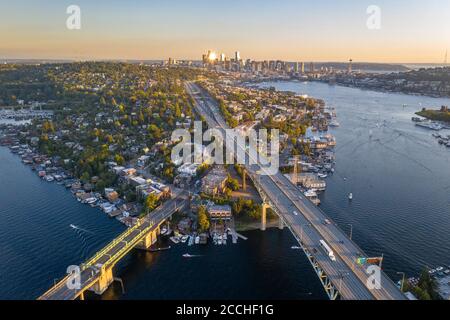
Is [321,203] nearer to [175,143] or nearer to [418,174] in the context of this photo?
[418,174]

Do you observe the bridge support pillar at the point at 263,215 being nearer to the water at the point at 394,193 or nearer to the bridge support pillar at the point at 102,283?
the water at the point at 394,193

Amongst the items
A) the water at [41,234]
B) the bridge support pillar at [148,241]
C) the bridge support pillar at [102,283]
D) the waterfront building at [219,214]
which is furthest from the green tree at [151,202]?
the bridge support pillar at [102,283]

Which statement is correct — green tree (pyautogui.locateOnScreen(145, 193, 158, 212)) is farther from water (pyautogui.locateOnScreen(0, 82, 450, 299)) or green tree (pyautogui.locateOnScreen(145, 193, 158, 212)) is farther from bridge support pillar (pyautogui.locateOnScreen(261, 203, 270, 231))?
bridge support pillar (pyautogui.locateOnScreen(261, 203, 270, 231))

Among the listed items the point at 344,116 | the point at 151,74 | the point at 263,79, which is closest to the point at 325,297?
the point at 344,116

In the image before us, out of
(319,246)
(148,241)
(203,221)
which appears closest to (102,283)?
(148,241)

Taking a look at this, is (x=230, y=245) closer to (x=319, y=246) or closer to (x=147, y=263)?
(x=147, y=263)

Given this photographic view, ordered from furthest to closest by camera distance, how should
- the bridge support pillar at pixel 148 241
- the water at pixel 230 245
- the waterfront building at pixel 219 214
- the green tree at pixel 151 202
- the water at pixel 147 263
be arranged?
1. the green tree at pixel 151 202
2. the waterfront building at pixel 219 214
3. the bridge support pillar at pixel 148 241
4. the water at pixel 230 245
5. the water at pixel 147 263
